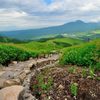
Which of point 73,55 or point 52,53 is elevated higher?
point 73,55

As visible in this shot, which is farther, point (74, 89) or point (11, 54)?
point (11, 54)

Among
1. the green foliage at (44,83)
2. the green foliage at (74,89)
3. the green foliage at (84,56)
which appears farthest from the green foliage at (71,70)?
the green foliage at (74,89)

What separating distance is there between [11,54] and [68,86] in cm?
1654

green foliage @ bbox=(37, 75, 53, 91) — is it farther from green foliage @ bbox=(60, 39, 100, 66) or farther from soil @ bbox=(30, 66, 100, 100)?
green foliage @ bbox=(60, 39, 100, 66)

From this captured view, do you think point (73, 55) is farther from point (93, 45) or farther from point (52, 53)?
point (52, 53)

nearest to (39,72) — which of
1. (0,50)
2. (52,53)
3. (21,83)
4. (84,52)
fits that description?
(21,83)

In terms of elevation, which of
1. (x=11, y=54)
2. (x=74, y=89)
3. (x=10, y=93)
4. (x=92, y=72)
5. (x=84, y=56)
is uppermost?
(x=84, y=56)

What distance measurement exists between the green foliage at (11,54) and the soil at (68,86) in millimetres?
13201

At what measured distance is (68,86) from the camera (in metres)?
16.1

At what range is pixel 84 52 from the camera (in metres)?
20.1

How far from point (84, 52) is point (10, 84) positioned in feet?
18.7

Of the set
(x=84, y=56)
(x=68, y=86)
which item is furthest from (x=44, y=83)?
(x=84, y=56)

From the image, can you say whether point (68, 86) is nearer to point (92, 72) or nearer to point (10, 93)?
point (92, 72)

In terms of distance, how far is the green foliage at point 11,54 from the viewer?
3074 cm
